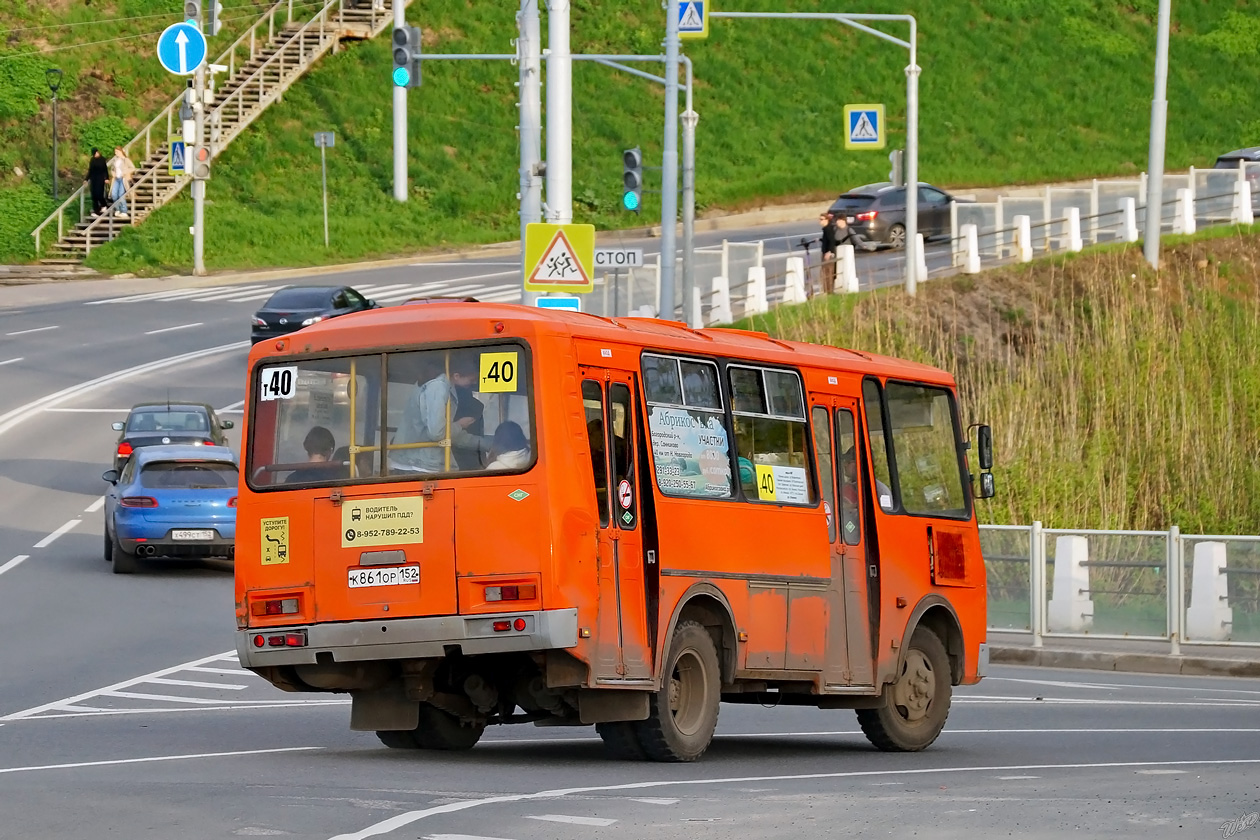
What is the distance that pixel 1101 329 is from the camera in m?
37.4

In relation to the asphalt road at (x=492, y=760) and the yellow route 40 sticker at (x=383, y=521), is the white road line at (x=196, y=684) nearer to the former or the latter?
the asphalt road at (x=492, y=760)

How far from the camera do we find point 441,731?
47.4 ft

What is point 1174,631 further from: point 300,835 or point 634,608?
point 300,835

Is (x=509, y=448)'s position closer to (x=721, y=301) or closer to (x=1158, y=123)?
(x=1158, y=123)

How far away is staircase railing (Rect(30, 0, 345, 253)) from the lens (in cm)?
5897

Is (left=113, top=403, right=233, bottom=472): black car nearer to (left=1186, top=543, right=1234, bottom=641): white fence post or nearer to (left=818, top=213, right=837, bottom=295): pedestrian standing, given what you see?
(left=1186, top=543, right=1234, bottom=641): white fence post

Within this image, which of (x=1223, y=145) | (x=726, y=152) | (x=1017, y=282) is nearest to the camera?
(x=1017, y=282)

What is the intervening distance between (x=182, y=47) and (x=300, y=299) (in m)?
11.5

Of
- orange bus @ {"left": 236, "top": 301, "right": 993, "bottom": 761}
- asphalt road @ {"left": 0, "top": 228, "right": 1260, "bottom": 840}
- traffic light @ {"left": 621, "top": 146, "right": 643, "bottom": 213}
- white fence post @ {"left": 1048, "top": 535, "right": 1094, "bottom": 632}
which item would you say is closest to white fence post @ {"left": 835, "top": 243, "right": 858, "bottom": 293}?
traffic light @ {"left": 621, "top": 146, "right": 643, "bottom": 213}

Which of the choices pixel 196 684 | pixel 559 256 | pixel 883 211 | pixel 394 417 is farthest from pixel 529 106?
pixel 883 211

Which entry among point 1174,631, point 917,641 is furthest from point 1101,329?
point 917,641

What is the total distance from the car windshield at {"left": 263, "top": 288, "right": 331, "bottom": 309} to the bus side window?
101 feet

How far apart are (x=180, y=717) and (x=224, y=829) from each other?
6.52 metres

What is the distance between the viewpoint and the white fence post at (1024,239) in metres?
46.4
